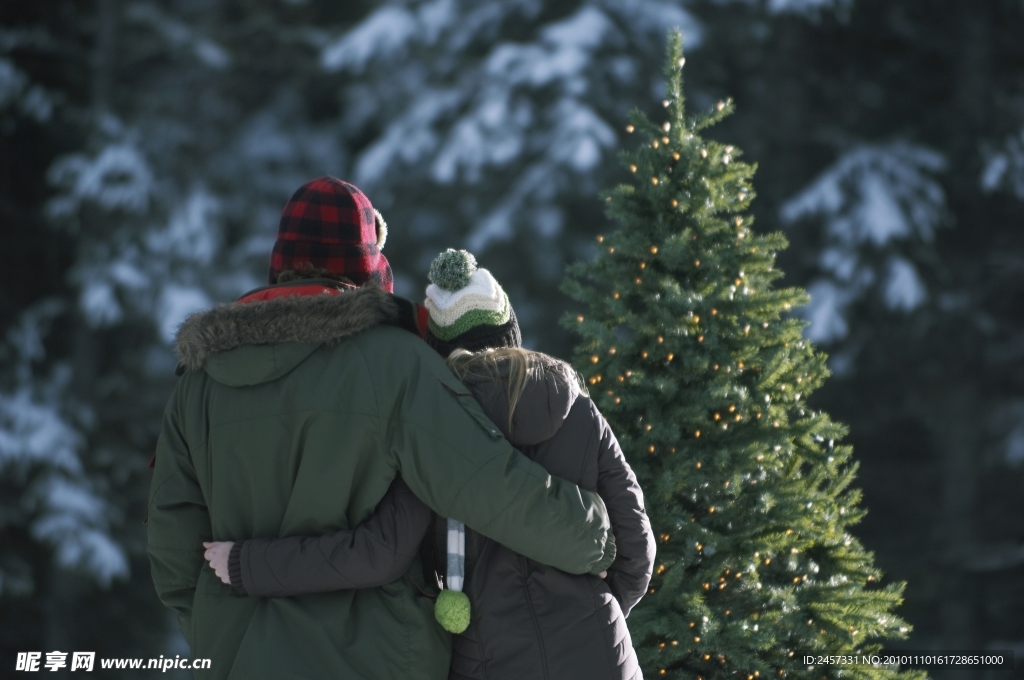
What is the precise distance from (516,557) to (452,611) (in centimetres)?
18

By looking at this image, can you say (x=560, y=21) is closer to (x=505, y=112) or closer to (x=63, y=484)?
(x=505, y=112)

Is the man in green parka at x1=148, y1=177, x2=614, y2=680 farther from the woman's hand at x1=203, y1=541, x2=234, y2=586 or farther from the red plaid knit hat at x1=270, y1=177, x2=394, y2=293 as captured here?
the red plaid knit hat at x1=270, y1=177, x2=394, y2=293

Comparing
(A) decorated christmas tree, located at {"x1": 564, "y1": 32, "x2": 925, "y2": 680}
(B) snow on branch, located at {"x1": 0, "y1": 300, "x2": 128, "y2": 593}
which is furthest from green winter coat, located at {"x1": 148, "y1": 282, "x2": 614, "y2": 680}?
(B) snow on branch, located at {"x1": 0, "y1": 300, "x2": 128, "y2": 593}

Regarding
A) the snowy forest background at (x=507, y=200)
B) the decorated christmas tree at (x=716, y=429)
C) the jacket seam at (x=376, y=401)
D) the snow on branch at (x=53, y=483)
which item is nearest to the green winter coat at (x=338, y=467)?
the jacket seam at (x=376, y=401)

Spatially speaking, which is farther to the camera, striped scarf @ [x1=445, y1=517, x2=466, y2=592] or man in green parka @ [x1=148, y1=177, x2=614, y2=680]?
striped scarf @ [x1=445, y1=517, x2=466, y2=592]

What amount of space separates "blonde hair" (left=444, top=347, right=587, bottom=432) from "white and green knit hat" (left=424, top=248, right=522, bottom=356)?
0.07 m

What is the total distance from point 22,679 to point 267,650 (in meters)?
10.9

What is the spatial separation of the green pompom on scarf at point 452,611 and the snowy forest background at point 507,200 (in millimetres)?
6867

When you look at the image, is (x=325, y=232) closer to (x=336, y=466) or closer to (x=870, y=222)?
(x=336, y=466)

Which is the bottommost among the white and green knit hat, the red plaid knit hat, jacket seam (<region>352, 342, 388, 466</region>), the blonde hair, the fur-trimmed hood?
jacket seam (<region>352, 342, 388, 466</region>)

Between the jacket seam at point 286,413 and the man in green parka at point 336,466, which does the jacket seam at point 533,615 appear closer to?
the man in green parka at point 336,466

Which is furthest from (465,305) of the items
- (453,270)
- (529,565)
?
(529,565)

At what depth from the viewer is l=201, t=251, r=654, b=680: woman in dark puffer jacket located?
2170 millimetres

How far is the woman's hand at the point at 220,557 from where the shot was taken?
2223 mm
